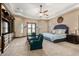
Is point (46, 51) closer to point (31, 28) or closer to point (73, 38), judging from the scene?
point (31, 28)

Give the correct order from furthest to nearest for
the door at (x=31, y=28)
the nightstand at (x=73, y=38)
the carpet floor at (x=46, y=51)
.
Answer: the door at (x=31, y=28)
the nightstand at (x=73, y=38)
the carpet floor at (x=46, y=51)

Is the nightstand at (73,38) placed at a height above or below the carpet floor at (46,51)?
above

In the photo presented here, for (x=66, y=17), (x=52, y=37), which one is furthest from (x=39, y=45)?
(x=66, y=17)

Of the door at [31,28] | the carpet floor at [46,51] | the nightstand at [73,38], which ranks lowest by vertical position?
the carpet floor at [46,51]

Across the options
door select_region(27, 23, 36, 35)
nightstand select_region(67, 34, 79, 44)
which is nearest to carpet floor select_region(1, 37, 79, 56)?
nightstand select_region(67, 34, 79, 44)

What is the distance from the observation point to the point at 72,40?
20.7ft

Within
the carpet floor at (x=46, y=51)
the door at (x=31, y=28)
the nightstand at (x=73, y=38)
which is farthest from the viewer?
the door at (x=31, y=28)

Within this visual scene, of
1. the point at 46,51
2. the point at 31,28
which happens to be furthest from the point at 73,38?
the point at 31,28

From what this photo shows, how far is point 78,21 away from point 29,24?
372 cm

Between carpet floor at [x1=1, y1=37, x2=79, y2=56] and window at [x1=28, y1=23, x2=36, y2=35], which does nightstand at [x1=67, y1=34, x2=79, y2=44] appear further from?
window at [x1=28, y1=23, x2=36, y2=35]

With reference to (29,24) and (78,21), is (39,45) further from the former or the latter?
(78,21)

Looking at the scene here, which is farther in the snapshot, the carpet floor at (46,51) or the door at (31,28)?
the door at (31,28)

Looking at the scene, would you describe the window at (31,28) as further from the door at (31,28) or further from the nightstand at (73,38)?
the nightstand at (73,38)

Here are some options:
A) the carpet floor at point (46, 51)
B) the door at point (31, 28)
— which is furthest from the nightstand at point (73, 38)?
the door at point (31, 28)
